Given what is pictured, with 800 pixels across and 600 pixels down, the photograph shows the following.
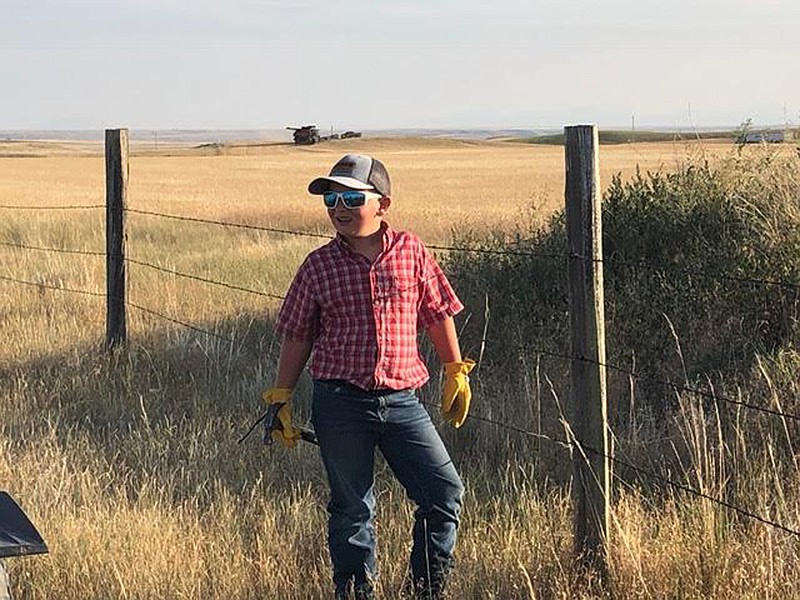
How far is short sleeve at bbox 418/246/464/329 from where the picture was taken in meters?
4.03

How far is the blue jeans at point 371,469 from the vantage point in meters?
3.91

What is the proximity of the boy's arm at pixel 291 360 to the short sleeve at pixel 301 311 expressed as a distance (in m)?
0.02

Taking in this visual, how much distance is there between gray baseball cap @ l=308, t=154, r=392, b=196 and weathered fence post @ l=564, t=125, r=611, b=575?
0.70 m

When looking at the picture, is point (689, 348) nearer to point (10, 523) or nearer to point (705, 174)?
point (705, 174)

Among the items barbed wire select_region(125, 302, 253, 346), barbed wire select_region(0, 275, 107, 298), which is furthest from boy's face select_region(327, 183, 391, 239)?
barbed wire select_region(0, 275, 107, 298)

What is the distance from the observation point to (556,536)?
4477 mm

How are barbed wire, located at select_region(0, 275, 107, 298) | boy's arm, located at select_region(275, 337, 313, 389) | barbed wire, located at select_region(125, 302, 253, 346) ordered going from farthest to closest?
barbed wire, located at select_region(0, 275, 107, 298) < barbed wire, located at select_region(125, 302, 253, 346) < boy's arm, located at select_region(275, 337, 313, 389)

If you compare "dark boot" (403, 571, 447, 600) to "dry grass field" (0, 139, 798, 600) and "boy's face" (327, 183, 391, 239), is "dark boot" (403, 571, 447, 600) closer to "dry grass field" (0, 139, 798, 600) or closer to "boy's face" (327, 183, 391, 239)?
"dry grass field" (0, 139, 798, 600)

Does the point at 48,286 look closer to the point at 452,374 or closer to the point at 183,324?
the point at 183,324

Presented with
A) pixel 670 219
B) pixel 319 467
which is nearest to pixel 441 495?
pixel 319 467

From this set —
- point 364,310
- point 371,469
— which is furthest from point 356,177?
point 371,469

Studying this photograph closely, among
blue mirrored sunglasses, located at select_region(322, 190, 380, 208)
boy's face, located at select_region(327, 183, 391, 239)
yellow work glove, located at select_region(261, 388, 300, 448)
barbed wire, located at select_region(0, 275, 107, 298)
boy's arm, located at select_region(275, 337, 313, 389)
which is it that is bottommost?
barbed wire, located at select_region(0, 275, 107, 298)

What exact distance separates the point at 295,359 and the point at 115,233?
466 cm

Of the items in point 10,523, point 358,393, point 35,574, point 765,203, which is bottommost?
point 35,574
